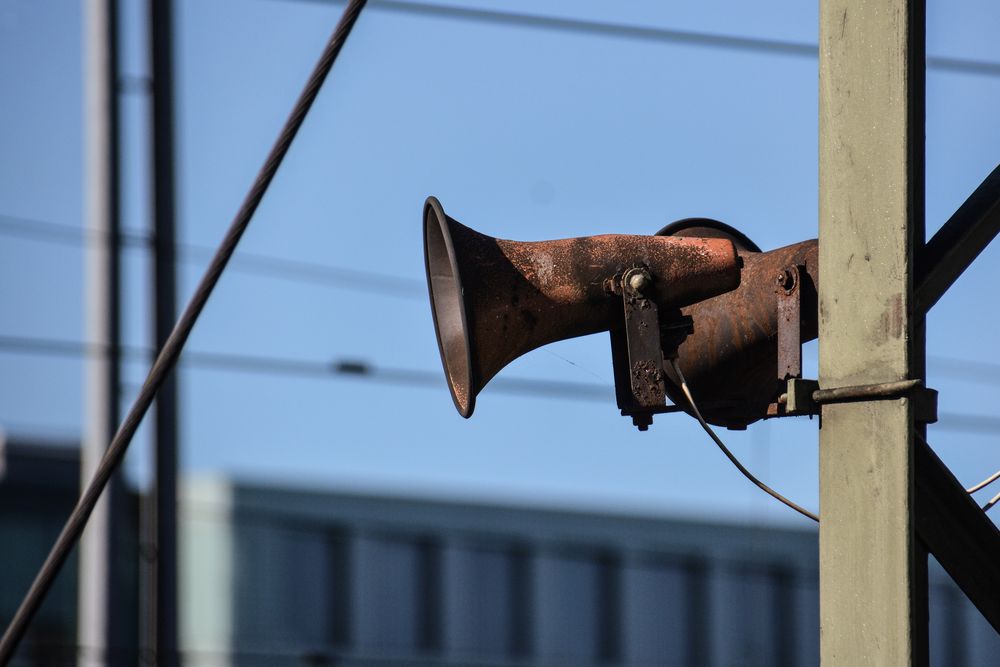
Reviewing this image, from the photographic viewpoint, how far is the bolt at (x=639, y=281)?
11.9 feet

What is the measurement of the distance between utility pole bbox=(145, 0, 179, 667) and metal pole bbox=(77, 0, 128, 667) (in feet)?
0.63

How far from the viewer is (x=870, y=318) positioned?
10.3ft

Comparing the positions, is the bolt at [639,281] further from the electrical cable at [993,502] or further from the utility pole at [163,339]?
the utility pole at [163,339]

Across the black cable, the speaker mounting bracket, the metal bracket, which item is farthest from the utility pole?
the metal bracket

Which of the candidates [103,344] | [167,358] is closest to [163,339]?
[103,344]

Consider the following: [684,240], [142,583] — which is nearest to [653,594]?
[142,583]

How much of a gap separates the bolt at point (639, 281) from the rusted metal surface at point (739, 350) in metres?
0.19

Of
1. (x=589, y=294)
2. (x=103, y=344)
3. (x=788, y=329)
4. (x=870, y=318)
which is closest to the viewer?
(x=870, y=318)

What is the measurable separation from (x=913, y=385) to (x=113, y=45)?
281 inches

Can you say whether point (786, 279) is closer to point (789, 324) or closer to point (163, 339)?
point (789, 324)

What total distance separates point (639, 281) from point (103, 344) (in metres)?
5.92

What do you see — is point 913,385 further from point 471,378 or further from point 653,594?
point 653,594

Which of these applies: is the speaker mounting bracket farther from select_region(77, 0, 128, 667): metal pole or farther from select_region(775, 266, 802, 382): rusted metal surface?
select_region(77, 0, 128, 667): metal pole

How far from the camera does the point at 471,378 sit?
3666mm
